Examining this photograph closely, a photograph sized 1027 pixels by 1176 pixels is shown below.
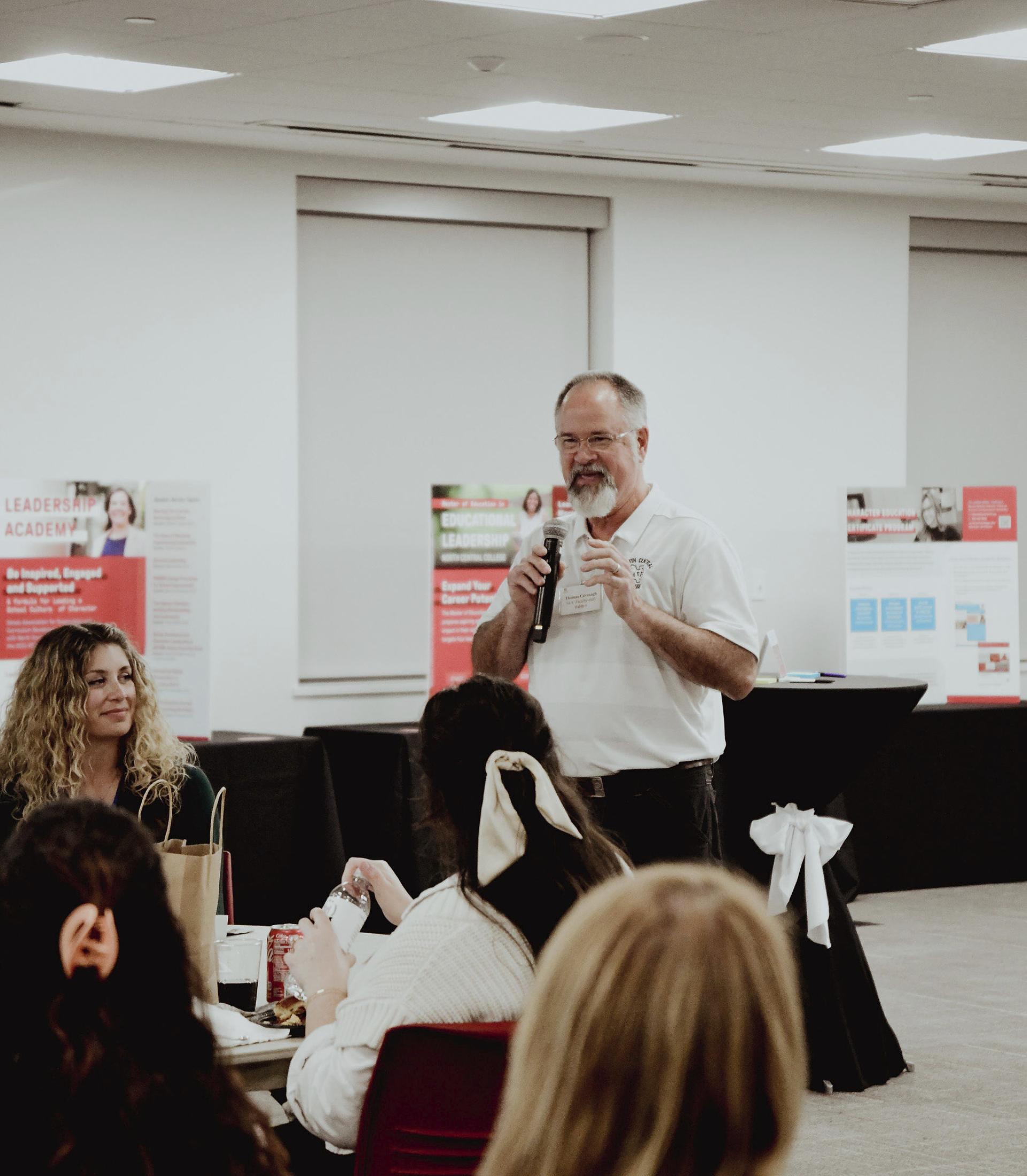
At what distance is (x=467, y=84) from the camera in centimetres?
602

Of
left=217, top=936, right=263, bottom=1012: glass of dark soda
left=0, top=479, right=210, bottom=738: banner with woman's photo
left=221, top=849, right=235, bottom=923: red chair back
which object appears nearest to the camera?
left=217, top=936, right=263, bottom=1012: glass of dark soda

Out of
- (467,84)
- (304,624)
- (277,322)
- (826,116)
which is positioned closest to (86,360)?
(277,322)

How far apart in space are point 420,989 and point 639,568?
1777 mm

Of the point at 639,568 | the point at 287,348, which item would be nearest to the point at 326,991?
the point at 639,568

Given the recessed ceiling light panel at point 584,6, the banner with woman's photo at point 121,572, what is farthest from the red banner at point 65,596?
the recessed ceiling light panel at point 584,6

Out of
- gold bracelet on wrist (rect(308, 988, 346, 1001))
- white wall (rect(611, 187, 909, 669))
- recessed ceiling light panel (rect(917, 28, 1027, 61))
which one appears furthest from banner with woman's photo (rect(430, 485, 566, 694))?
gold bracelet on wrist (rect(308, 988, 346, 1001))

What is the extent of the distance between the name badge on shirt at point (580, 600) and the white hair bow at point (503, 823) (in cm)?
148

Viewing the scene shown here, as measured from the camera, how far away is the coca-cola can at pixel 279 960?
271 cm

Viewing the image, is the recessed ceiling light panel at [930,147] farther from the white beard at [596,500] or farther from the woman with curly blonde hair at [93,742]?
the woman with curly blonde hair at [93,742]

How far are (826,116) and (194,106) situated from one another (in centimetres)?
235

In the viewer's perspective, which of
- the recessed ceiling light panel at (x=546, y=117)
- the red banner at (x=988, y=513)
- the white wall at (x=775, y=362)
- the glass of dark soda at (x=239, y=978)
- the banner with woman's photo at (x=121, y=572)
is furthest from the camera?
the red banner at (x=988, y=513)

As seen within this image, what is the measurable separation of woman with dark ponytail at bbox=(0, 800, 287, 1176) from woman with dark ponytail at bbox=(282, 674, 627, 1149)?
0.68 metres

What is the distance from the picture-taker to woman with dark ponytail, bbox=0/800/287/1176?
1.37 meters

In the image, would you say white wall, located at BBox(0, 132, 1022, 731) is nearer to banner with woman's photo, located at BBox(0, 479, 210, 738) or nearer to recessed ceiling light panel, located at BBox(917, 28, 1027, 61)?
banner with woman's photo, located at BBox(0, 479, 210, 738)
